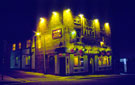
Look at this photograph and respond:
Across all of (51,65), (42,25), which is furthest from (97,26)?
(51,65)

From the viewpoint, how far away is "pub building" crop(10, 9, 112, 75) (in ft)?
80.6

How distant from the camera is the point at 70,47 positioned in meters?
24.6

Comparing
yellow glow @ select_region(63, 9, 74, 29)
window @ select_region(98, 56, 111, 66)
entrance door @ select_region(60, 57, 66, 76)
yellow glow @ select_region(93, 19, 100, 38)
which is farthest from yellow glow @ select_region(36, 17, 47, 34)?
window @ select_region(98, 56, 111, 66)

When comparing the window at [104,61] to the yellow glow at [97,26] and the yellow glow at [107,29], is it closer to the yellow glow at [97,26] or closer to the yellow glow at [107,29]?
the yellow glow at [97,26]

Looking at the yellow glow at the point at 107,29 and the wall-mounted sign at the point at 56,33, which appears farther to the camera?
the yellow glow at the point at 107,29

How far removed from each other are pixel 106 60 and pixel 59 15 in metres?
12.6

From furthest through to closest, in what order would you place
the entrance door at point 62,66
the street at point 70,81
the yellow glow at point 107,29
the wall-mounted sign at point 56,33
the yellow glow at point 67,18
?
the yellow glow at point 107,29 → the wall-mounted sign at point 56,33 → the yellow glow at point 67,18 → the entrance door at point 62,66 → the street at point 70,81

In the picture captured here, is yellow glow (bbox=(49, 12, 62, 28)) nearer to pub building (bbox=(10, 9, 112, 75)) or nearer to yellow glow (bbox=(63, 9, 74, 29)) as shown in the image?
pub building (bbox=(10, 9, 112, 75))

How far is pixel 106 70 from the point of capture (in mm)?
30312

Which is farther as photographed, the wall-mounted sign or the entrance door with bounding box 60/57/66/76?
the wall-mounted sign

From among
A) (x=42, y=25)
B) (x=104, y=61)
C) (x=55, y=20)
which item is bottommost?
(x=104, y=61)

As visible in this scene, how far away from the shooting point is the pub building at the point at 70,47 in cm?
2458

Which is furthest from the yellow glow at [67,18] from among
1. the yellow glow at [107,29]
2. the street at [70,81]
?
the yellow glow at [107,29]

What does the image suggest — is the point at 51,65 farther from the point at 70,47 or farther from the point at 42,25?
the point at 42,25
